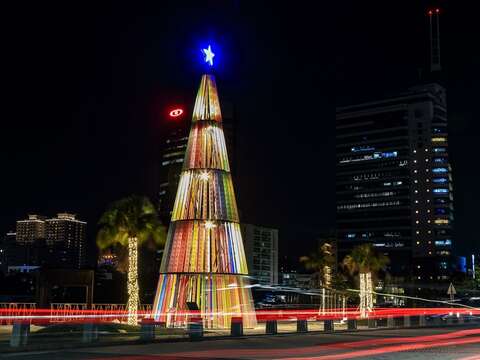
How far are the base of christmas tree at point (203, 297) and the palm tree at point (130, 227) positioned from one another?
3.97m

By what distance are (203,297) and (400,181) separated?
152m

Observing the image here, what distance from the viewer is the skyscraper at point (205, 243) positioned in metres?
36.2

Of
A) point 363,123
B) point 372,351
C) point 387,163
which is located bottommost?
point 372,351

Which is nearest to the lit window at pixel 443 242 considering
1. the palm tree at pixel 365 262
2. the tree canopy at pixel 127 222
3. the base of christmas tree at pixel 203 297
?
the palm tree at pixel 365 262

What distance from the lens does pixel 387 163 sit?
18388 cm

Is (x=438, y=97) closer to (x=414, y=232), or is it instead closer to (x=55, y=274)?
(x=414, y=232)

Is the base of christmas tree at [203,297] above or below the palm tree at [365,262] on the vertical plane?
below

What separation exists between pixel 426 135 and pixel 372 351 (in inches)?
6456

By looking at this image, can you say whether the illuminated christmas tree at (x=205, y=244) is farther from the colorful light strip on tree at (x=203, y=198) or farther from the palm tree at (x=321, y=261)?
the palm tree at (x=321, y=261)

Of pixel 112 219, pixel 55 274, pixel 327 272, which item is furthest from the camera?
pixel 327 272

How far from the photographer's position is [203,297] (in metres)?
36.1

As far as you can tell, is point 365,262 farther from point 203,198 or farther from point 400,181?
point 400,181

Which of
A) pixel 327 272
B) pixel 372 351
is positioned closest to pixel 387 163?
pixel 327 272

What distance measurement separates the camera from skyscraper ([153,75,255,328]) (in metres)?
36.2
